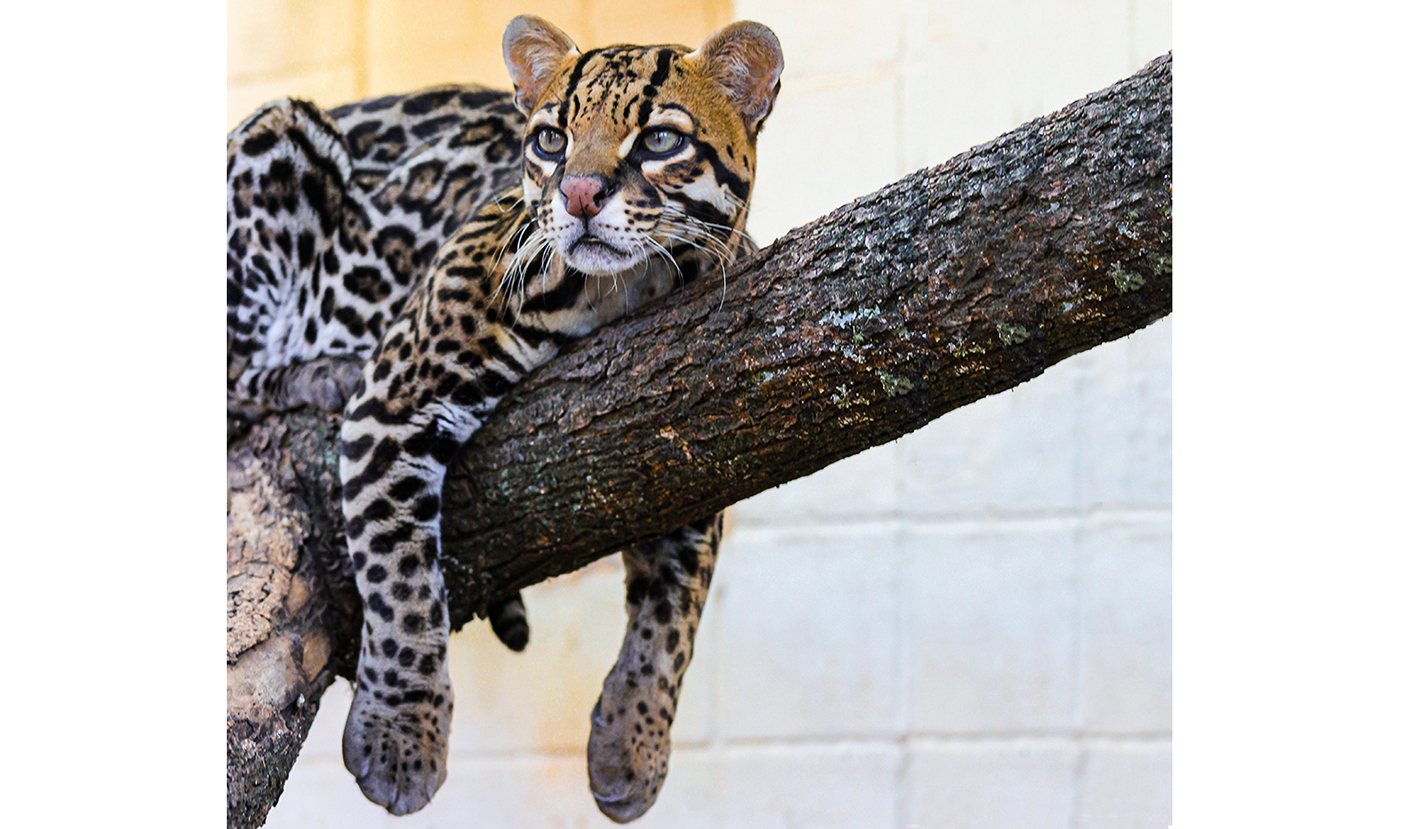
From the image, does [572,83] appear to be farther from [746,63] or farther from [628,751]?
[628,751]

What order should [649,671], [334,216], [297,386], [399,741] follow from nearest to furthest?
[399,741]
[649,671]
[297,386]
[334,216]

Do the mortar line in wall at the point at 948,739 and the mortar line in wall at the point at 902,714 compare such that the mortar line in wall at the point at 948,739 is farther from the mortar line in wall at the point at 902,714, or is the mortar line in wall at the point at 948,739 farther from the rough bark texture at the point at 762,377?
the rough bark texture at the point at 762,377

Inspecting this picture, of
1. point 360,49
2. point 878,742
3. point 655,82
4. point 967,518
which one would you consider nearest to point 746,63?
point 655,82

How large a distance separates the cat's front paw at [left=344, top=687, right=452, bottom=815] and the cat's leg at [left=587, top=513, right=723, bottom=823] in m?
0.31

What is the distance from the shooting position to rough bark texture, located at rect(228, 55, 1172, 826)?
1822mm

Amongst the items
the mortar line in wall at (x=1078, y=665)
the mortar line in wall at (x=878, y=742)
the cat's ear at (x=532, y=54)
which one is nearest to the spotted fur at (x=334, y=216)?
the cat's ear at (x=532, y=54)

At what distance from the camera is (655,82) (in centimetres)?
223

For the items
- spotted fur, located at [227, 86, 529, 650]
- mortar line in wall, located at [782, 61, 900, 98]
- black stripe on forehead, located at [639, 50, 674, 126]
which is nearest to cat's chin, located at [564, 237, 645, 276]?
black stripe on forehead, located at [639, 50, 674, 126]

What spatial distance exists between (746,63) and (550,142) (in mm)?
372
